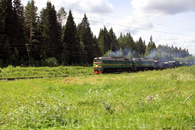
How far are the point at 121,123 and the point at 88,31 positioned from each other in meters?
53.3

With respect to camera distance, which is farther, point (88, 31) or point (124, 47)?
point (124, 47)

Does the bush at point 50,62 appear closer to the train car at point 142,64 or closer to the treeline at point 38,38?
the treeline at point 38,38

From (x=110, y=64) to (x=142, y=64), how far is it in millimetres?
11224

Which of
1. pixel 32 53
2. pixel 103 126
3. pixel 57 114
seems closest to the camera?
pixel 103 126

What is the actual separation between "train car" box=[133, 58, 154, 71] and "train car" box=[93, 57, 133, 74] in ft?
6.93

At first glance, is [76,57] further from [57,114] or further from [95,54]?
[57,114]

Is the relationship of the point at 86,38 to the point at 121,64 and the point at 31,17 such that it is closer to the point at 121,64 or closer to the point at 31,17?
the point at 31,17

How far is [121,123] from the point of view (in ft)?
16.4

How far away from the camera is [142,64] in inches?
1377

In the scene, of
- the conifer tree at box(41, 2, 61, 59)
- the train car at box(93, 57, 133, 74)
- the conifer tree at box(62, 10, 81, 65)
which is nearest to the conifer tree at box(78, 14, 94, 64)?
the conifer tree at box(62, 10, 81, 65)

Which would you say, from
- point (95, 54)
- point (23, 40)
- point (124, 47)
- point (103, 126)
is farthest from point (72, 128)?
point (124, 47)

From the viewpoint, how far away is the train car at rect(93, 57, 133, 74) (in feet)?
86.8

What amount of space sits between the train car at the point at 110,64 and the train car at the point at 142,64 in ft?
6.93

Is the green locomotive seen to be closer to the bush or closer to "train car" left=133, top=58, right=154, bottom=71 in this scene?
"train car" left=133, top=58, right=154, bottom=71
